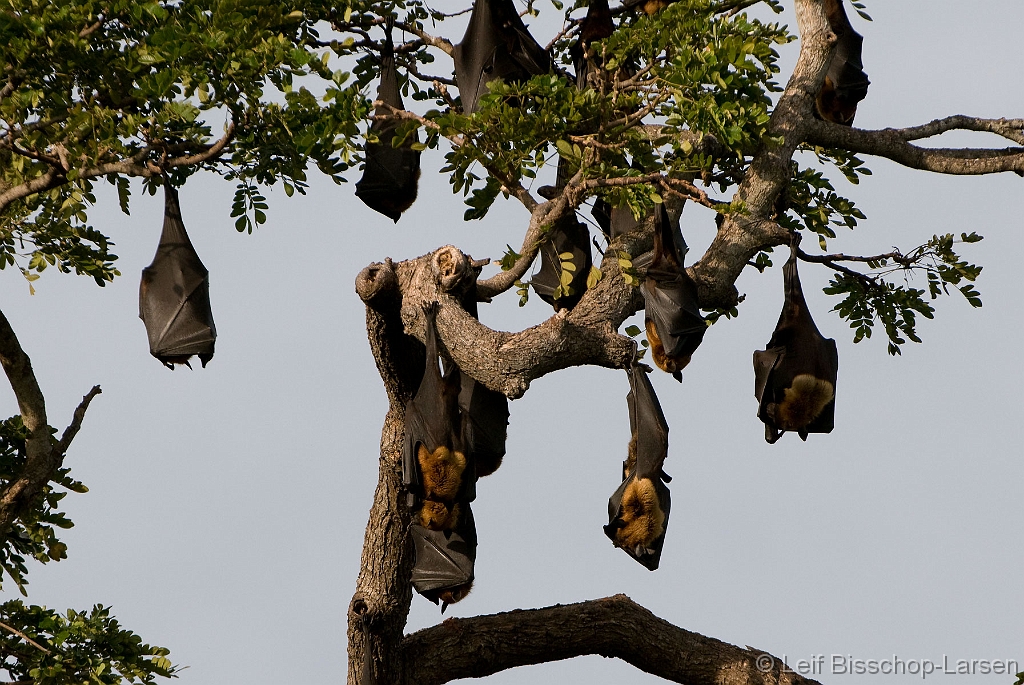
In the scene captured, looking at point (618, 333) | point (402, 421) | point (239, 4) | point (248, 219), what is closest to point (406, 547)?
point (402, 421)

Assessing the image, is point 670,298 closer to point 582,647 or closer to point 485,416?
point 485,416

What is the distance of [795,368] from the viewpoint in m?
7.77

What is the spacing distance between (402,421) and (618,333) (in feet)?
5.65

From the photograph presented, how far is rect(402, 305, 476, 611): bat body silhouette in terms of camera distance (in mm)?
7242

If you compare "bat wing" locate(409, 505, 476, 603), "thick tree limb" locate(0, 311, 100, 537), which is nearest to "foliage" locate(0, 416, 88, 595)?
"thick tree limb" locate(0, 311, 100, 537)

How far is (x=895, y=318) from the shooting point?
29.6 ft

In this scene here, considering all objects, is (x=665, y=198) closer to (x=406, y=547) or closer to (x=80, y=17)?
(x=406, y=547)

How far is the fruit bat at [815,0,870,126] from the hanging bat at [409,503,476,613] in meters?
4.04

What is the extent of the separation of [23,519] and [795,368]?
18.2ft

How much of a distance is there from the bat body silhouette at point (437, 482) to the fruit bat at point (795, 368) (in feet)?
6.89

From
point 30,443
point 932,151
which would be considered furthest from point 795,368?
point 30,443

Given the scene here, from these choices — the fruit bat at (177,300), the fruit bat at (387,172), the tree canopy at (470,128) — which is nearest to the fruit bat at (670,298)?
the tree canopy at (470,128)

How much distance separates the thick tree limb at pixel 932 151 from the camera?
778 centimetres

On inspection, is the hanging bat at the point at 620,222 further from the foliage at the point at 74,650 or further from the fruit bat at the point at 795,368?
the foliage at the point at 74,650
